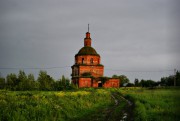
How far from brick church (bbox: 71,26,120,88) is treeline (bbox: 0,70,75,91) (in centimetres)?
805

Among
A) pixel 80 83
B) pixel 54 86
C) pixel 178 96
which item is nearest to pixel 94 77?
pixel 80 83

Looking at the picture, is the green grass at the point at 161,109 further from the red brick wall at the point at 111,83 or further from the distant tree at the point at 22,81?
the red brick wall at the point at 111,83

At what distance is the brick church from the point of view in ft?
196

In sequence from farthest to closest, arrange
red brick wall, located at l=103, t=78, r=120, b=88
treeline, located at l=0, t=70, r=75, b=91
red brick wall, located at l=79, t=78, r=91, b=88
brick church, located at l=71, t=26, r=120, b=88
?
red brick wall, located at l=103, t=78, r=120, b=88
brick church, located at l=71, t=26, r=120, b=88
red brick wall, located at l=79, t=78, r=91, b=88
treeline, located at l=0, t=70, r=75, b=91

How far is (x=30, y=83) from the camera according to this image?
164 ft

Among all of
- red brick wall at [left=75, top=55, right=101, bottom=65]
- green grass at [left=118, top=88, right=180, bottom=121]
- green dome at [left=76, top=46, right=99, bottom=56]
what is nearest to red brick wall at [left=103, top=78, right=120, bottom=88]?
red brick wall at [left=75, top=55, right=101, bottom=65]

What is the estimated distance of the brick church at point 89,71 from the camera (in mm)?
59844

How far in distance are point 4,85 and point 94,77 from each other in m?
22.8

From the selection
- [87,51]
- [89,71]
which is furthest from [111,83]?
[87,51]

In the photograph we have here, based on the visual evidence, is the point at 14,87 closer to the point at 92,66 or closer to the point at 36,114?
the point at 92,66

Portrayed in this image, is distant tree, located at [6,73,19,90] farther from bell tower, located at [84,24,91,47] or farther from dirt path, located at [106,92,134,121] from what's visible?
dirt path, located at [106,92,134,121]

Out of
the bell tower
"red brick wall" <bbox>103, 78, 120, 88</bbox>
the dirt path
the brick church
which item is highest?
the bell tower

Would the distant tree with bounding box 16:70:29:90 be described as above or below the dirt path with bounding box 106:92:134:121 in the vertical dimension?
above

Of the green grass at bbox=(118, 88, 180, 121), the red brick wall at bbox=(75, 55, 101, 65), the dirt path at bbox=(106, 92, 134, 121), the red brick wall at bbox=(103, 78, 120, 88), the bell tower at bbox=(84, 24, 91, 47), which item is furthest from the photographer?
the bell tower at bbox=(84, 24, 91, 47)
